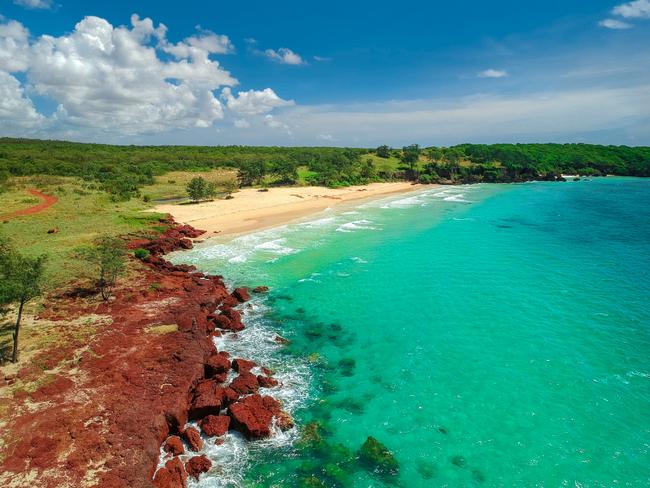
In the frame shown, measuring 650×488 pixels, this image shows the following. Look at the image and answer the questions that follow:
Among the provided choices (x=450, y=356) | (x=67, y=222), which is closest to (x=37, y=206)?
(x=67, y=222)

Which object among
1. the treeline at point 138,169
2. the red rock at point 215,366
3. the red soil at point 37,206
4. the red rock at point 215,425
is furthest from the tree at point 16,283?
the treeline at point 138,169

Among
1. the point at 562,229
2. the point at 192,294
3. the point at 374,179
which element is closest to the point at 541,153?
the point at 374,179

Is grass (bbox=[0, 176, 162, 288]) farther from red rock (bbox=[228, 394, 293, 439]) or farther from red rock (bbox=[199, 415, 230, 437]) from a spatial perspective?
red rock (bbox=[228, 394, 293, 439])

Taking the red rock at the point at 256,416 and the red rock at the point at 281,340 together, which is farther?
the red rock at the point at 281,340

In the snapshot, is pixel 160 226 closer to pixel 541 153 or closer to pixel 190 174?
pixel 190 174

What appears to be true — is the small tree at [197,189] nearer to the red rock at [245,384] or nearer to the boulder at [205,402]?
the red rock at [245,384]

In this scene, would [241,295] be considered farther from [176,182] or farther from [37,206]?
[176,182]
